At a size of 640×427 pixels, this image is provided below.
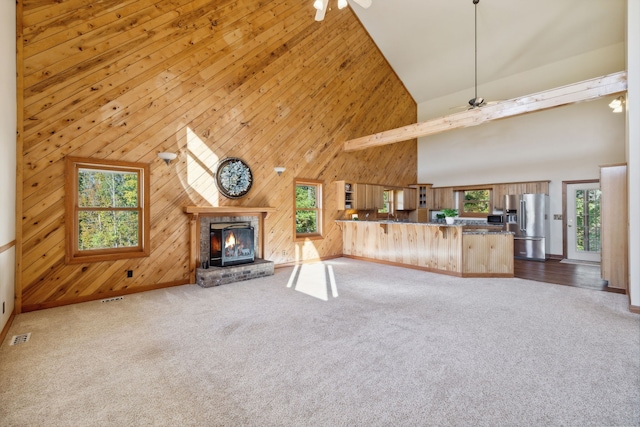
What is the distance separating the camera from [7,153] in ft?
10.6

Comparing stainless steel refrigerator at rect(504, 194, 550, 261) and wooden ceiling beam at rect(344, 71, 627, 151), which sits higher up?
wooden ceiling beam at rect(344, 71, 627, 151)

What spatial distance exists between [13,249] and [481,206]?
1007 cm

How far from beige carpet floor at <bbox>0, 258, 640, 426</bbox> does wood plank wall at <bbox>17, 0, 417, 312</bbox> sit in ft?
3.62

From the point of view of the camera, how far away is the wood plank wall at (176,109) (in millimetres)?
3883

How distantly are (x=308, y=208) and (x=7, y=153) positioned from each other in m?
5.12

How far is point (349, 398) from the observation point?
1980 mm

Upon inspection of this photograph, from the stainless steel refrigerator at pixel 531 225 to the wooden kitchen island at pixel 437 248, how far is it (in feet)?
8.97

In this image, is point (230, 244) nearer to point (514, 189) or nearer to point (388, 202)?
point (388, 202)

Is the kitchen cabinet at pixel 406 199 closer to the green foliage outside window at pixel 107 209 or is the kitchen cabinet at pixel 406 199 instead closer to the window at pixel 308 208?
the window at pixel 308 208

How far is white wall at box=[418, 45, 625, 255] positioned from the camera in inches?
268

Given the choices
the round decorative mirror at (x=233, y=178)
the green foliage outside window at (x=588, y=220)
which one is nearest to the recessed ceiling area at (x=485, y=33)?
the green foliage outside window at (x=588, y=220)

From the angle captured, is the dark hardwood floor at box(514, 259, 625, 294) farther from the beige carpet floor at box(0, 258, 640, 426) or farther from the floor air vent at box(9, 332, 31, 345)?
the floor air vent at box(9, 332, 31, 345)

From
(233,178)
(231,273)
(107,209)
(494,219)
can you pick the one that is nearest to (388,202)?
(494,219)

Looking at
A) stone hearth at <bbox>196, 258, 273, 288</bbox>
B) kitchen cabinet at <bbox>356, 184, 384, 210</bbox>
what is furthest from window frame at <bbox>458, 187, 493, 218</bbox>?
stone hearth at <bbox>196, 258, 273, 288</bbox>
